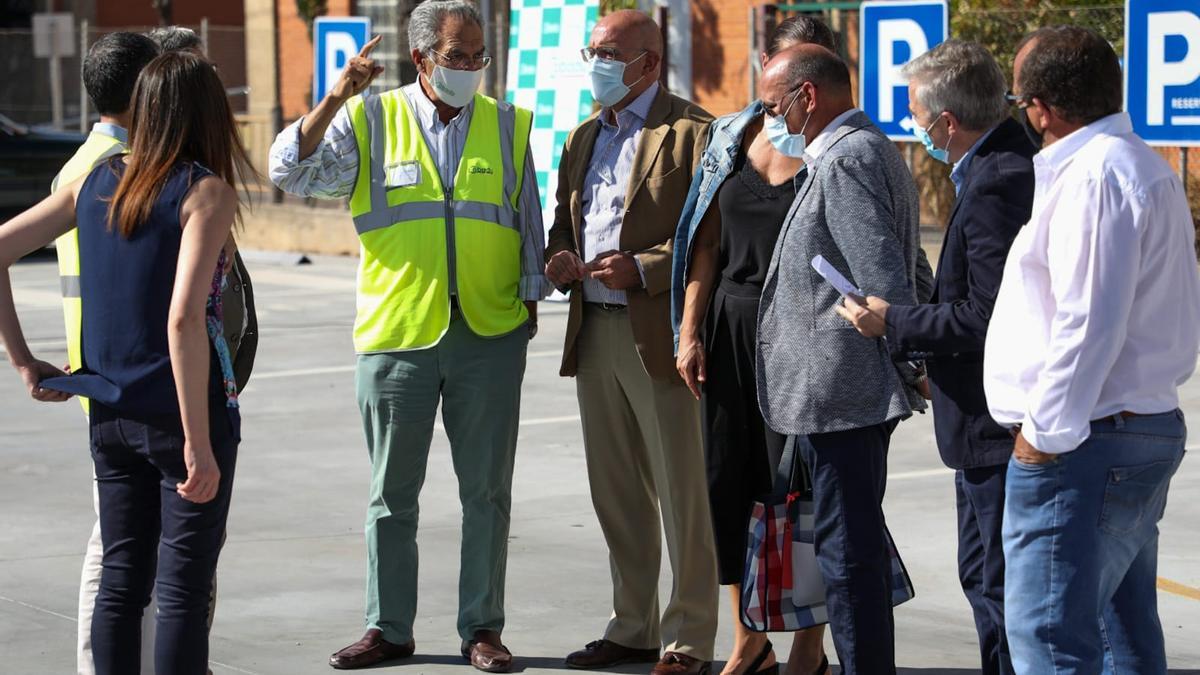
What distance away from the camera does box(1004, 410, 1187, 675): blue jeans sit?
154 inches

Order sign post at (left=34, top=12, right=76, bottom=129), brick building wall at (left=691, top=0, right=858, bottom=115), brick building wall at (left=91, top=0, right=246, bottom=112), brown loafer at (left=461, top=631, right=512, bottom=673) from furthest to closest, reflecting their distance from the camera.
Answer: brick building wall at (left=91, top=0, right=246, bottom=112) < sign post at (left=34, top=12, right=76, bottom=129) < brick building wall at (left=691, top=0, right=858, bottom=115) < brown loafer at (left=461, top=631, right=512, bottom=673)

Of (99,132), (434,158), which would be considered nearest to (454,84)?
(434,158)

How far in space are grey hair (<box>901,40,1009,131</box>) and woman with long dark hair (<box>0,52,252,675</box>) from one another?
180 centimetres

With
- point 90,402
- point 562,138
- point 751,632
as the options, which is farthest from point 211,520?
point 562,138

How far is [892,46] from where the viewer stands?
42.1 ft

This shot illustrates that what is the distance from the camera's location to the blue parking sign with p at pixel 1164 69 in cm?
1123

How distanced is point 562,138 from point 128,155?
30.2ft

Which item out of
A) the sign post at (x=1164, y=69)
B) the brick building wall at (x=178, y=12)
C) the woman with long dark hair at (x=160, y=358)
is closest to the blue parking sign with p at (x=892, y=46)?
the sign post at (x=1164, y=69)

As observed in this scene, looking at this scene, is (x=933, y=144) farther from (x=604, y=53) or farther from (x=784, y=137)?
(x=604, y=53)

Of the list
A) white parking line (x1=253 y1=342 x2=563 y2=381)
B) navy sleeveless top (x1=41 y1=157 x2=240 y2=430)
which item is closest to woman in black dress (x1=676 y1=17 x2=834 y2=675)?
navy sleeveless top (x1=41 y1=157 x2=240 y2=430)

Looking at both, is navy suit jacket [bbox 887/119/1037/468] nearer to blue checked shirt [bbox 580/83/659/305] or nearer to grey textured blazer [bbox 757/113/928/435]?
grey textured blazer [bbox 757/113/928/435]

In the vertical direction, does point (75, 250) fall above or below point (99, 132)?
below

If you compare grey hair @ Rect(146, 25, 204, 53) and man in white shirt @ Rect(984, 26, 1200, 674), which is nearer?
man in white shirt @ Rect(984, 26, 1200, 674)

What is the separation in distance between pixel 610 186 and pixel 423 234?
0.63 metres
